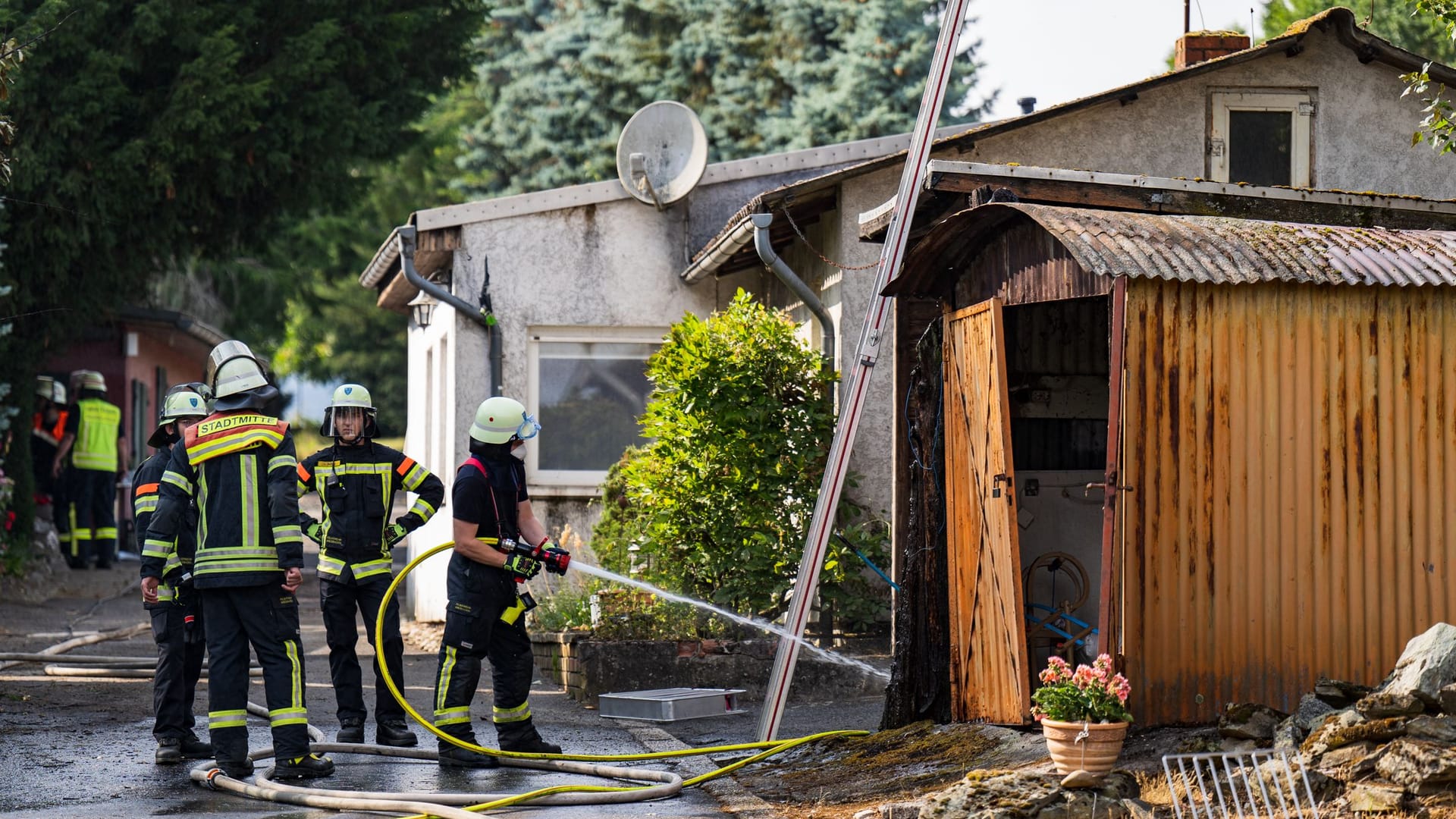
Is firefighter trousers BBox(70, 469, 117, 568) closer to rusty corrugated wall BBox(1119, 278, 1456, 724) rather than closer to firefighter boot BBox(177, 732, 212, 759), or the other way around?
firefighter boot BBox(177, 732, 212, 759)

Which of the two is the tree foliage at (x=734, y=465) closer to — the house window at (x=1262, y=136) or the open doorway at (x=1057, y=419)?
the open doorway at (x=1057, y=419)

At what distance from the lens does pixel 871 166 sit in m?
12.4

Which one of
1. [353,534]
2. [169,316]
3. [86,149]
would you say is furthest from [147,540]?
[169,316]

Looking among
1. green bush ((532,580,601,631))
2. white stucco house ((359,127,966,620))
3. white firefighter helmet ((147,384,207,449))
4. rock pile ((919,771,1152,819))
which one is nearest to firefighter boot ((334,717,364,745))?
white firefighter helmet ((147,384,207,449))

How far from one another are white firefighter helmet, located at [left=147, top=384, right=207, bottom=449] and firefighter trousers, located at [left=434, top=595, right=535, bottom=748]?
6.40 feet

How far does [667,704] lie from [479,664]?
6.78 feet

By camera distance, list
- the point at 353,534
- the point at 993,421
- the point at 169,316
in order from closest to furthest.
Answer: the point at 993,421 → the point at 353,534 → the point at 169,316

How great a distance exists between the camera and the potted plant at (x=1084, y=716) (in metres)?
6.64

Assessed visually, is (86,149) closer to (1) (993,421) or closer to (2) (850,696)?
(2) (850,696)

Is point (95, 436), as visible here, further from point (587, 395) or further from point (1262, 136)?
point (1262, 136)

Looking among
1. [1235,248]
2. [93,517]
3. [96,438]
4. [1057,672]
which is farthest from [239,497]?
[93,517]

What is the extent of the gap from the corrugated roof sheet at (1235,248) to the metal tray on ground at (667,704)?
3707mm

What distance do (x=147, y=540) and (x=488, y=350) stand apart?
6.60 metres

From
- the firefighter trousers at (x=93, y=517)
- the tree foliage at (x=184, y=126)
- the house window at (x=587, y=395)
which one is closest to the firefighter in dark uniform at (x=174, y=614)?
the house window at (x=587, y=395)
